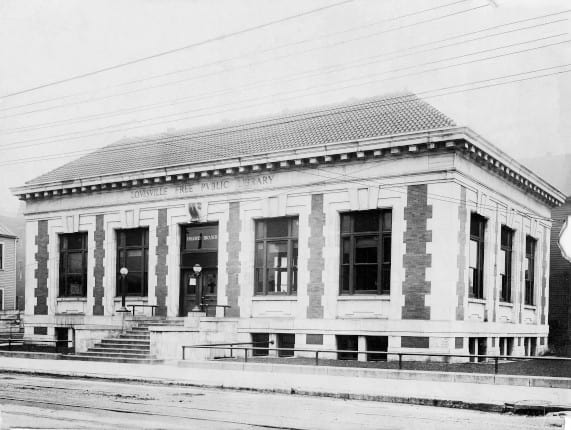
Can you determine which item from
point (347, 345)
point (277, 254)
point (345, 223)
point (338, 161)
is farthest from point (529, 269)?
point (277, 254)

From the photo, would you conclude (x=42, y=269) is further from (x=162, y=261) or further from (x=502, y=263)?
(x=502, y=263)

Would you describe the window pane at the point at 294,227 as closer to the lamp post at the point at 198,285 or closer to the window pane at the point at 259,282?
the window pane at the point at 259,282

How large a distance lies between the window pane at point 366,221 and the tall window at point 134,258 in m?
10.1

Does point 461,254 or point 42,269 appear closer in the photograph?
point 461,254

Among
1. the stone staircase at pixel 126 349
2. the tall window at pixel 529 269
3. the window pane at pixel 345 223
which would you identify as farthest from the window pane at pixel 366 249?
the tall window at pixel 529 269

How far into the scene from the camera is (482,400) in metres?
14.2

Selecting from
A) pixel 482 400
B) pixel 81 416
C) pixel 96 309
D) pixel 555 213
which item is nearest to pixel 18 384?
pixel 81 416

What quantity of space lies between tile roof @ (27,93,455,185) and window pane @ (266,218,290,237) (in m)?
2.69

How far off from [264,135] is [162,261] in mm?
6796

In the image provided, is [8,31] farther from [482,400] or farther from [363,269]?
[363,269]

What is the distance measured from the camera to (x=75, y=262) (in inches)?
1305

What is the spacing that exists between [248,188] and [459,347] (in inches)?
388

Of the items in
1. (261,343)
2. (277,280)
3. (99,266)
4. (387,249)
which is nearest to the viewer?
(387,249)

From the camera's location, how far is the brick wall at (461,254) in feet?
77.5
